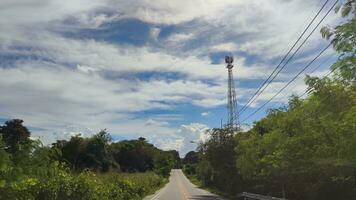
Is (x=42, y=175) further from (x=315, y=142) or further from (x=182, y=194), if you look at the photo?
(x=182, y=194)

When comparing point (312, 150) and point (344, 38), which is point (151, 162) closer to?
point (312, 150)

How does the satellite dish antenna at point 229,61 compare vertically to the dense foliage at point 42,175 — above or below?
above

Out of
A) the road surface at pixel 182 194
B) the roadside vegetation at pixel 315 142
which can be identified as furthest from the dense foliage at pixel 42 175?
the roadside vegetation at pixel 315 142

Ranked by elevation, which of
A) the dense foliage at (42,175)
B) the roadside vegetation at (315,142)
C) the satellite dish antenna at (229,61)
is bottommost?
the dense foliage at (42,175)

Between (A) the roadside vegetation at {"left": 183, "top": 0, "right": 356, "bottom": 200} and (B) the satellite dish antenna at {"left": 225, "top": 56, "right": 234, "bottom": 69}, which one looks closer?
(A) the roadside vegetation at {"left": 183, "top": 0, "right": 356, "bottom": 200}

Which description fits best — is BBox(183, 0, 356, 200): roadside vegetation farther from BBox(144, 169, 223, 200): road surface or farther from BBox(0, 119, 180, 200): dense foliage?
BBox(0, 119, 180, 200): dense foliage

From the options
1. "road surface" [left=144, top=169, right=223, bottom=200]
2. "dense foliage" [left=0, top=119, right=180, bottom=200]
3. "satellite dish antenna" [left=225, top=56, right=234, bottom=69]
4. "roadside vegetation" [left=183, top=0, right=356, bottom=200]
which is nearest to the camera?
"dense foliage" [left=0, top=119, right=180, bottom=200]

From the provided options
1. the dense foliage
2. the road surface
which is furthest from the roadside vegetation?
the dense foliage

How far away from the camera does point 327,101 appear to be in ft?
52.0

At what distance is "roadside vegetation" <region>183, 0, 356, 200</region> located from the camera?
13.0m

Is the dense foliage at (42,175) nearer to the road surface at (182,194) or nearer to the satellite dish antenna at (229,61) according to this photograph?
the road surface at (182,194)

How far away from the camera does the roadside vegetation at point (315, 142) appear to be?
42.5 ft

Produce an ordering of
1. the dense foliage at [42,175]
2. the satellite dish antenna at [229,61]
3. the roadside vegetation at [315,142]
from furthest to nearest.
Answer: the satellite dish antenna at [229,61] → the roadside vegetation at [315,142] → the dense foliage at [42,175]

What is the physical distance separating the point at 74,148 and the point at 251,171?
162 ft
